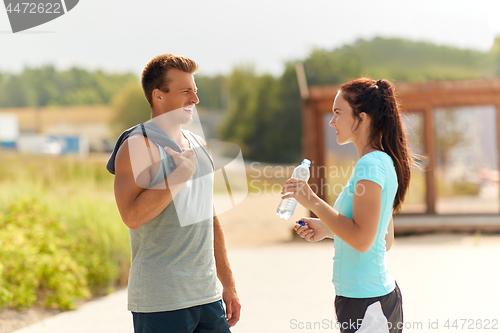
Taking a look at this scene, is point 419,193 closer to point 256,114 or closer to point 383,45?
point 256,114

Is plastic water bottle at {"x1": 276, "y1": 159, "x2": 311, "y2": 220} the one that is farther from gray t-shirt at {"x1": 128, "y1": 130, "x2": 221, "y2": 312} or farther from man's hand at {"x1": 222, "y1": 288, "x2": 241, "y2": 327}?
man's hand at {"x1": 222, "y1": 288, "x2": 241, "y2": 327}

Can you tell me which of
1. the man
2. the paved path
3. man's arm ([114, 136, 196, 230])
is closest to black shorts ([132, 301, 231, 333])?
the man

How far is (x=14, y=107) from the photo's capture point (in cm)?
4497

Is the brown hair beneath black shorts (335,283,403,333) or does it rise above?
above

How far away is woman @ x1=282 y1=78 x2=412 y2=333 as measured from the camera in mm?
1876

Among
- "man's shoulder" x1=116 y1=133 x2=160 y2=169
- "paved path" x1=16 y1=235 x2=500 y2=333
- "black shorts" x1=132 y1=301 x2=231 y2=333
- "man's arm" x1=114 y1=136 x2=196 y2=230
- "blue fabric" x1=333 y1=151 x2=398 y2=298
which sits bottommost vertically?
"paved path" x1=16 y1=235 x2=500 y2=333

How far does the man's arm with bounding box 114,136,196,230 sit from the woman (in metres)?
0.43

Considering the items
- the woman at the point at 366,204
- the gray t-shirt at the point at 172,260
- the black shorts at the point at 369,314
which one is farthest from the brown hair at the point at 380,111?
the gray t-shirt at the point at 172,260

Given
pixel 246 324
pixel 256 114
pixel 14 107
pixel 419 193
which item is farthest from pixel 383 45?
pixel 246 324

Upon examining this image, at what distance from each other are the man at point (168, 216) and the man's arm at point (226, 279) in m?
0.19

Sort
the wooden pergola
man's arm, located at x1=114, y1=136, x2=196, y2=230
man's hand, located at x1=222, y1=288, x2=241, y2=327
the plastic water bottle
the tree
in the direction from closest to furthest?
man's arm, located at x1=114, y1=136, x2=196, y2=230
the plastic water bottle
man's hand, located at x1=222, y1=288, x2=241, y2=327
the wooden pergola
the tree

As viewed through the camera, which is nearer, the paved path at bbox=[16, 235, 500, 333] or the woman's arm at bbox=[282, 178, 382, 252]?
the woman's arm at bbox=[282, 178, 382, 252]

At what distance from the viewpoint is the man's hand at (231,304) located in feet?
7.94

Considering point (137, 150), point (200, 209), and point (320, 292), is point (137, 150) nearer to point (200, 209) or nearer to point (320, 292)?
point (200, 209)
